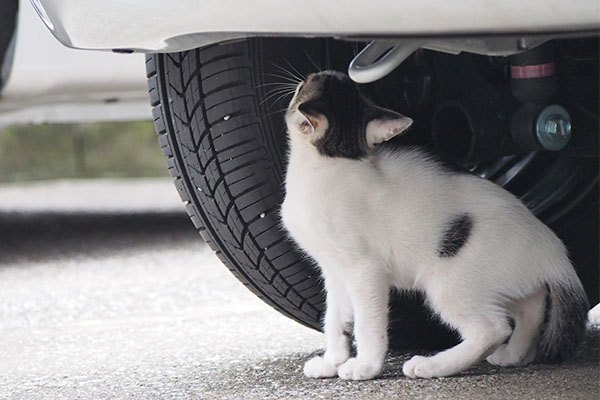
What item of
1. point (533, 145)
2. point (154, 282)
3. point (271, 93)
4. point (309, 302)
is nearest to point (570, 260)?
point (533, 145)

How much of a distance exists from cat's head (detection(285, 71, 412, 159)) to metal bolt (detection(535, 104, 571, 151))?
0.97 ft

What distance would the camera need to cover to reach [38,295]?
3.09 meters

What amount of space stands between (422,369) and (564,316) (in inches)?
11.8

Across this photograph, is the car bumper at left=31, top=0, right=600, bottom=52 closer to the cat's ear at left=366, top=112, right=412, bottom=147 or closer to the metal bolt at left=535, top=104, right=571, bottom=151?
the cat's ear at left=366, top=112, right=412, bottom=147

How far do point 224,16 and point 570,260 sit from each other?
932 mm

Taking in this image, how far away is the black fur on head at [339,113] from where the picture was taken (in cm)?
182

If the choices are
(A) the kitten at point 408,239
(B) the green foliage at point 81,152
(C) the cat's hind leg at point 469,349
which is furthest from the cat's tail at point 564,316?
(B) the green foliage at point 81,152

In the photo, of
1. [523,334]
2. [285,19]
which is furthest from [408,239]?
[285,19]

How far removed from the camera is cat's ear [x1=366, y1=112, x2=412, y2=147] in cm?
176

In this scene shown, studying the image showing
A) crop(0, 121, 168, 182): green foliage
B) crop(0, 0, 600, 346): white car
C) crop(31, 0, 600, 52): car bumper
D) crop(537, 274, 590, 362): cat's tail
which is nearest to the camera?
crop(31, 0, 600, 52): car bumper

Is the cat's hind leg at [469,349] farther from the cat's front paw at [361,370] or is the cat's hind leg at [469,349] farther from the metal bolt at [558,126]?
the metal bolt at [558,126]

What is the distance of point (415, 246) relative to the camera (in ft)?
5.89

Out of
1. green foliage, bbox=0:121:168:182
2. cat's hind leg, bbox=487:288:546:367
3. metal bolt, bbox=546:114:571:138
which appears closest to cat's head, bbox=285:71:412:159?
metal bolt, bbox=546:114:571:138

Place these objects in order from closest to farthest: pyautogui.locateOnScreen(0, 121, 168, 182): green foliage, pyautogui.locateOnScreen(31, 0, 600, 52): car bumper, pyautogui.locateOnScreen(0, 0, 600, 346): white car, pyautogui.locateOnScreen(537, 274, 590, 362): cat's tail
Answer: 1. pyautogui.locateOnScreen(31, 0, 600, 52): car bumper
2. pyautogui.locateOnScreen(0, 0, 600, 346): white car
3. pyautogui.locateOnScreen(537, 274, 590, 362): cat's tail
4. pyautogui.locateOnScreen(0, 121, 168, 182): green foliage
